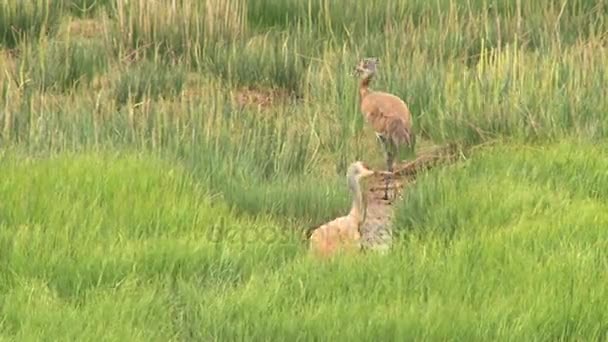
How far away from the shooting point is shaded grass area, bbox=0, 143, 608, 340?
13.6 ft

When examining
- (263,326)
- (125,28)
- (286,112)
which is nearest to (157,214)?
(263,326)

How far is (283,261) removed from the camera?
5.01 m

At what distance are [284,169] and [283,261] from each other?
1.85 metres

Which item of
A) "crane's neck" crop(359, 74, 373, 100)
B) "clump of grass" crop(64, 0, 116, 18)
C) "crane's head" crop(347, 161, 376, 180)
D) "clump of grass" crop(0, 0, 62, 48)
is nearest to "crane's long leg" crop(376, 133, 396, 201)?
"crane's neck" crop(359, 74, 373, 100)

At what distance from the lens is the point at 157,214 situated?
209 inches

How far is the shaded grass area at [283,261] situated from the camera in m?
4.14

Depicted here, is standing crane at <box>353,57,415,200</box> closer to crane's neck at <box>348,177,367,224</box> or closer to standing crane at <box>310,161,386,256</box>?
crane's neck at <box>348,177,367,224</box>

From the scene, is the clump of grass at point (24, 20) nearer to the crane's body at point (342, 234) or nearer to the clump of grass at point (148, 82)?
the clump of grass at point (148, 82)

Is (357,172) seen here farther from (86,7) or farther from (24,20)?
(86,7)

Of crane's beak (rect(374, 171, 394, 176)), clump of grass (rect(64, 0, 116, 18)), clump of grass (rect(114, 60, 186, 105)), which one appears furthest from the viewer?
clump of grass (rect(64, 0, 116, 18))

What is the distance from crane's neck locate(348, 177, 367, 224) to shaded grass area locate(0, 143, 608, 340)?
22 centimetres

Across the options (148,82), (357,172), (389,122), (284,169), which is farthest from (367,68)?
(357,172)

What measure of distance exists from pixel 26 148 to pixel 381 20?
443cm

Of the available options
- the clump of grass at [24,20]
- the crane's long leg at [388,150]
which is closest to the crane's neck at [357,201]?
the crane's long leg at [388,150]
